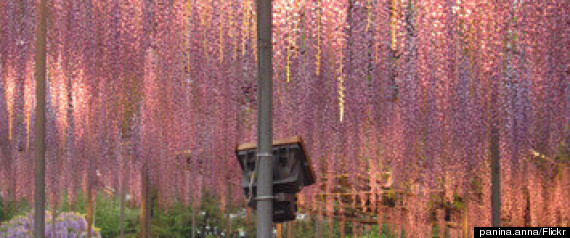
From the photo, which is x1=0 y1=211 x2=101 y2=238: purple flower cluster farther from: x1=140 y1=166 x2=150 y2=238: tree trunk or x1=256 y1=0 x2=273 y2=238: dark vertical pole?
x1=256 y1=0 x2=273 y2=238: dark vertical pole

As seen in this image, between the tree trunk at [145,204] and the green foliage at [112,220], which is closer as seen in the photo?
the tree trunk at [145,204]

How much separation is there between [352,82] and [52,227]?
9606 millimetres

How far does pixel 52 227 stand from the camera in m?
16.5

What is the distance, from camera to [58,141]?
46.7ft

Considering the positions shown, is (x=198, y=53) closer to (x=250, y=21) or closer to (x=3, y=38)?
(x=250, y=21)

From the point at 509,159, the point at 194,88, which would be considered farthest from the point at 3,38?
the point at 509,159

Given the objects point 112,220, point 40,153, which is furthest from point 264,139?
point 112,220

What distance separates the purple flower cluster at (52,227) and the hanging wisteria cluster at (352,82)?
4570 millimetres

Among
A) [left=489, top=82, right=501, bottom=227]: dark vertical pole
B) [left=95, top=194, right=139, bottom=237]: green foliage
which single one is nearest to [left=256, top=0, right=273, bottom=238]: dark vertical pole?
[left=489, top=82, right=501, bottom=227]: dark vertical pole

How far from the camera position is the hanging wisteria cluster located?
8.35 metres

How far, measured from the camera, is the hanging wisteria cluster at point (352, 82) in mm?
8352

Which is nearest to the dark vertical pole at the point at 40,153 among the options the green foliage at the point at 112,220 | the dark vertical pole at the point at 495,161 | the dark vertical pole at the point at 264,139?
the dark vertical pole at the point at 264,139

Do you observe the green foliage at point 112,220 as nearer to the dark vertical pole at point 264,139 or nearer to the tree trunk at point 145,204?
the tree trunk at point 145,204

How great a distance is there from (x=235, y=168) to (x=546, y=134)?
5.56m
